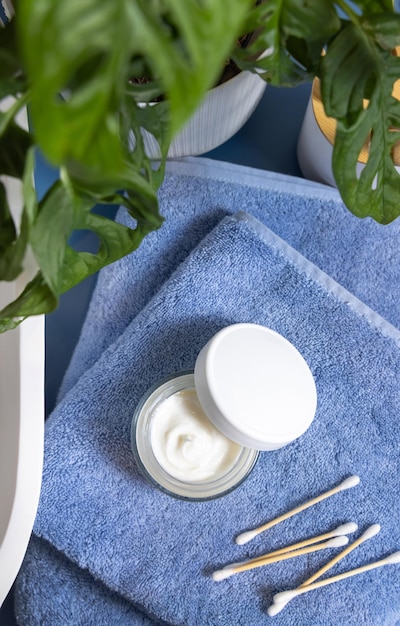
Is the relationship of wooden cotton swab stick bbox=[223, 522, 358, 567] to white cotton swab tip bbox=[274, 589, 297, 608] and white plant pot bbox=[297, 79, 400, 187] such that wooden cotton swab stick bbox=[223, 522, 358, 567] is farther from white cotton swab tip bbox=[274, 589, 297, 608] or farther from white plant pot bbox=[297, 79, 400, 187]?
white plant pot bbox=[297, 79, 400, 187]

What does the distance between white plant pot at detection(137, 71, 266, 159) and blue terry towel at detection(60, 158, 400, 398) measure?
30 mm

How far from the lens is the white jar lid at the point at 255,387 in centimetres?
40

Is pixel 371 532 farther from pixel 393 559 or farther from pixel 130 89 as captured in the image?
pixel 130 89

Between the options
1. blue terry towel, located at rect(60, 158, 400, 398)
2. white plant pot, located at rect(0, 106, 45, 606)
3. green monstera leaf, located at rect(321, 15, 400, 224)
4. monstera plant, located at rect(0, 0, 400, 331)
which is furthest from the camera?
blue terry towel, located at rect(60, 158, 400, 398)

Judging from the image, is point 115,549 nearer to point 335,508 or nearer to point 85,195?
point 335,508

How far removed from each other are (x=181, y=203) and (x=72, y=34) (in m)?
0.38

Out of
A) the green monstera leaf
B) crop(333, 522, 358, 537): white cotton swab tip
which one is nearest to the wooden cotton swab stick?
crop(333, 522, 358, 537): white cotton swab tip

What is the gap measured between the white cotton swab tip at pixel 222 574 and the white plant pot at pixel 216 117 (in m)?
0.31

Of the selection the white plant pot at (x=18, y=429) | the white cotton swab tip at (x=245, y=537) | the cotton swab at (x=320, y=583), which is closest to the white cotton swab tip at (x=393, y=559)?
the cotton swab at (x=320, y=583)

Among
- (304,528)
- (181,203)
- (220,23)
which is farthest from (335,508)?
(220,23)

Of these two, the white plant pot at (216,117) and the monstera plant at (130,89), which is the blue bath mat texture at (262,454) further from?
the monstera plant at (130,89)

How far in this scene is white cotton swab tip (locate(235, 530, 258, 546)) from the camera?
17.2 inches

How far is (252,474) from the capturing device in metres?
0.46

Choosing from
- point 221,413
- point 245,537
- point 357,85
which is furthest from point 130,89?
point 245,537
